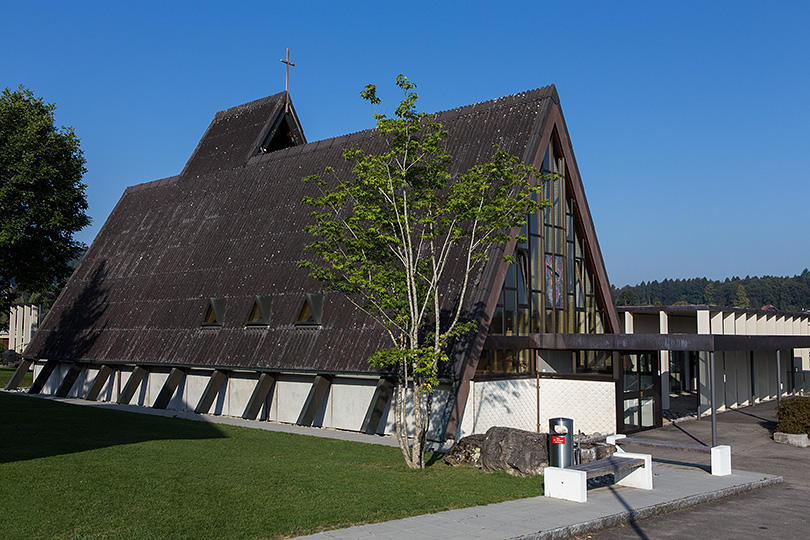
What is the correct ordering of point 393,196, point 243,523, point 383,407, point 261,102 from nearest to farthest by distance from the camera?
point 243,523, point 393,196, point 383,407, point 261,102

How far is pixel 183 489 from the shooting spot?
11828 millimetres

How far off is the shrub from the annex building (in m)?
2.26

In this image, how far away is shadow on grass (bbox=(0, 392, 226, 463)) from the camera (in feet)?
52.5

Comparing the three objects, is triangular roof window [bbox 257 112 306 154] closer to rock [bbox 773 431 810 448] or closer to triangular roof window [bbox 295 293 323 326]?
triangular roof window [bbox 295 293 323 326]

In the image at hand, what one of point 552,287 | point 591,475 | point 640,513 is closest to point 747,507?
point 640,513

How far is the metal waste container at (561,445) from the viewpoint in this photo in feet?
44.2

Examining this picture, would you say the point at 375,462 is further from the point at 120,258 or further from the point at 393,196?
the point at 120,258

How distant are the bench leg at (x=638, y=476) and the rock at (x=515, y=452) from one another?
1478mm

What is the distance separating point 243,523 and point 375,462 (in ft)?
21.4

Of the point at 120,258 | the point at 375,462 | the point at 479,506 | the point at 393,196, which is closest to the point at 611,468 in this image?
the point at 479,506

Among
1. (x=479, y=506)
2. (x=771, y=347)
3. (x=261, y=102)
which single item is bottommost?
(x=479, y=506)

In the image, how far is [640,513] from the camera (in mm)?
11961

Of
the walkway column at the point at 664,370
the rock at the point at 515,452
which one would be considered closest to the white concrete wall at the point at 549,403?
the rock at the point at 515,452

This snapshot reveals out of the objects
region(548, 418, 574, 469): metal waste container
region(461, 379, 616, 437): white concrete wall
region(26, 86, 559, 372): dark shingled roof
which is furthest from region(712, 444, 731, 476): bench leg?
region(26, 86, 559, 372): dark shingled roof
